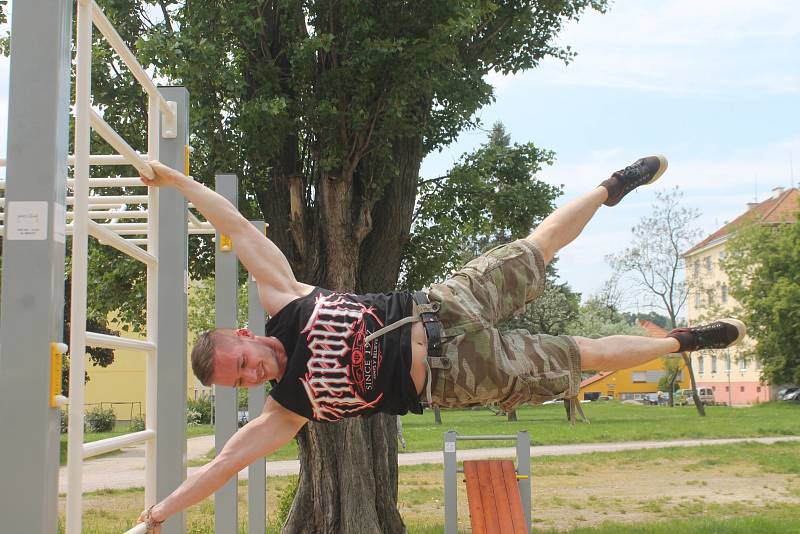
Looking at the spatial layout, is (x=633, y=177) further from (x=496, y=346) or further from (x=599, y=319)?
(x=599, y=319)

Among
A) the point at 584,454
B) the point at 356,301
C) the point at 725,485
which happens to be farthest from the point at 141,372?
Answer: the point at 356,301

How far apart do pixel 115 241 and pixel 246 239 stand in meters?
0.50

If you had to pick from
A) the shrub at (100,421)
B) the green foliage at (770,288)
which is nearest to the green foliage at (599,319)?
the green foliage at (770,288)

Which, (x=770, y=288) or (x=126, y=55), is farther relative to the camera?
(x=770, y=288)

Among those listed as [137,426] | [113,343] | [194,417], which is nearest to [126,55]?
[113,343]

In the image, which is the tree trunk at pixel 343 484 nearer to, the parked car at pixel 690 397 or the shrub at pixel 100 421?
the shrub at pixel 100 421

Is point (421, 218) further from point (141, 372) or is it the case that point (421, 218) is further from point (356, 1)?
point (141, 372)

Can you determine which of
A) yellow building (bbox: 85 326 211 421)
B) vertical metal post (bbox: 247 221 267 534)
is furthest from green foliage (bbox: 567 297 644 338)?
vertical metal post (bbox: 247 221 267 534)

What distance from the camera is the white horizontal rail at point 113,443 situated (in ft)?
8.79

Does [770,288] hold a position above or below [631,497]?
above

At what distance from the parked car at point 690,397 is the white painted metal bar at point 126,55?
45745mm

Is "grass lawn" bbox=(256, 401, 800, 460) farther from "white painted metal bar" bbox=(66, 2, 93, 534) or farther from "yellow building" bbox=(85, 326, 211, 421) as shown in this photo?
"white painted metal bar" bbox=(66, 2, 93, 534)

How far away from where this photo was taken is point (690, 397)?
51938 mm

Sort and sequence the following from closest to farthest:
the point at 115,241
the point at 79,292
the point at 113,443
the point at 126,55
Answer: the point at 79,292 < the point at 113,443 < the point at 115,241 < the point at 126,55
